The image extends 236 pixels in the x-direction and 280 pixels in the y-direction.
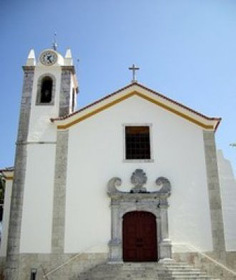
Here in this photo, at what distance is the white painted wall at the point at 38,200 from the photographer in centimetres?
A: 1300

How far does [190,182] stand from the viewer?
13.7 meters

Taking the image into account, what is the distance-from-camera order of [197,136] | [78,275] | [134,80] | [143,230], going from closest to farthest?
[78,275] → [143,230] → [197,136] → [134,80]

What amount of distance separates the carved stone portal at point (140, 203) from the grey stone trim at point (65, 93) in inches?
150

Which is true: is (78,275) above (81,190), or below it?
below

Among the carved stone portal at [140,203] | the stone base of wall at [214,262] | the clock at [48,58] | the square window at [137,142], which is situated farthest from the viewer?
the clock at [48,58]

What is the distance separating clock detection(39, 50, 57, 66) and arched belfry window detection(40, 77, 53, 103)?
29.4 inches

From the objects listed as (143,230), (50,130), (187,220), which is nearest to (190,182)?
(187,220)

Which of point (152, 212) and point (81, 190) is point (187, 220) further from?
point (81, 190)

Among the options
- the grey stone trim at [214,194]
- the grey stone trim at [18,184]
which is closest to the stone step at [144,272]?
the grey stone trim at [214,194]

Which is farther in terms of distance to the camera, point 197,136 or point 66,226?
point 197,136

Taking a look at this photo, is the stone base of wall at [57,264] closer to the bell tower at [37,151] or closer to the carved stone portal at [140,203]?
the bell tower at [37,151]

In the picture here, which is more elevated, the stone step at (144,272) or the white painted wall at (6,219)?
the white painted wall at (6,219)

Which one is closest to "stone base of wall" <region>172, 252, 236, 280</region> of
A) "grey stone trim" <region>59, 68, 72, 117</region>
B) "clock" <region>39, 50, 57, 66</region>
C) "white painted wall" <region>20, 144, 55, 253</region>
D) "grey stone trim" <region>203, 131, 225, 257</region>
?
"grey stone trim" <region>203, 131, 225, 257</region>

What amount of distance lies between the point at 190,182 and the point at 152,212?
6.11ft
